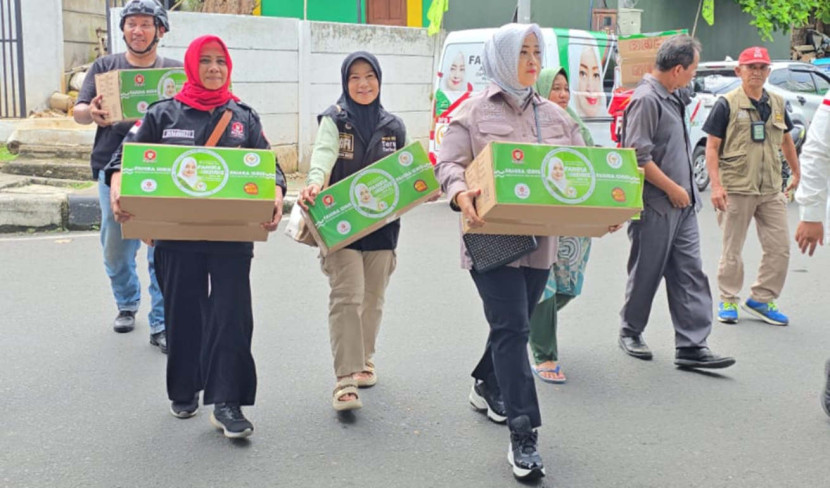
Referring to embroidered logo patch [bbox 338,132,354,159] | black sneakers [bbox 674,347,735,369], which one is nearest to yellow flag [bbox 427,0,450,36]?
black sneakers [bbox 674,347,735,369]

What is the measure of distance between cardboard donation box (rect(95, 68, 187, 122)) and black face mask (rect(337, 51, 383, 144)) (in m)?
0.98

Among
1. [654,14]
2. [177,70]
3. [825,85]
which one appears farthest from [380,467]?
[654,14]

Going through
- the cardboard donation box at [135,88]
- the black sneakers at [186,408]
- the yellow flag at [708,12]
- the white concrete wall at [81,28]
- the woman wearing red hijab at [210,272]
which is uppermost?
the yellow flag at [708,12]

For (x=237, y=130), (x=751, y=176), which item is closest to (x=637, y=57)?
(x=751, y=176)

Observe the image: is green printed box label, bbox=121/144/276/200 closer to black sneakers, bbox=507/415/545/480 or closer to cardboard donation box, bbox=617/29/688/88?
black sneakers, bbox=507/415/545/480

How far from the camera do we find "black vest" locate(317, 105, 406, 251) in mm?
4688

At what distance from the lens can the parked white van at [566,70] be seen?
11.4 metres

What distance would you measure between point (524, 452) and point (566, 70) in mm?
8316

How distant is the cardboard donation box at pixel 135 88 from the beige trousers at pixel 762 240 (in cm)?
363

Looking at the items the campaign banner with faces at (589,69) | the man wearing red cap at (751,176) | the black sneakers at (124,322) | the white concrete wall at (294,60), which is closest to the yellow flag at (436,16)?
the white concrete wall at (294,60)

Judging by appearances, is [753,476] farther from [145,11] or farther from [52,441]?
[145,11]

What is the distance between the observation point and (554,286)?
514cm

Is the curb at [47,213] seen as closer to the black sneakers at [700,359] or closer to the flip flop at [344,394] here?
the flip flop at [344,394]

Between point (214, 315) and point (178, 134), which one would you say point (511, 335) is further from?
point (178, 134)
